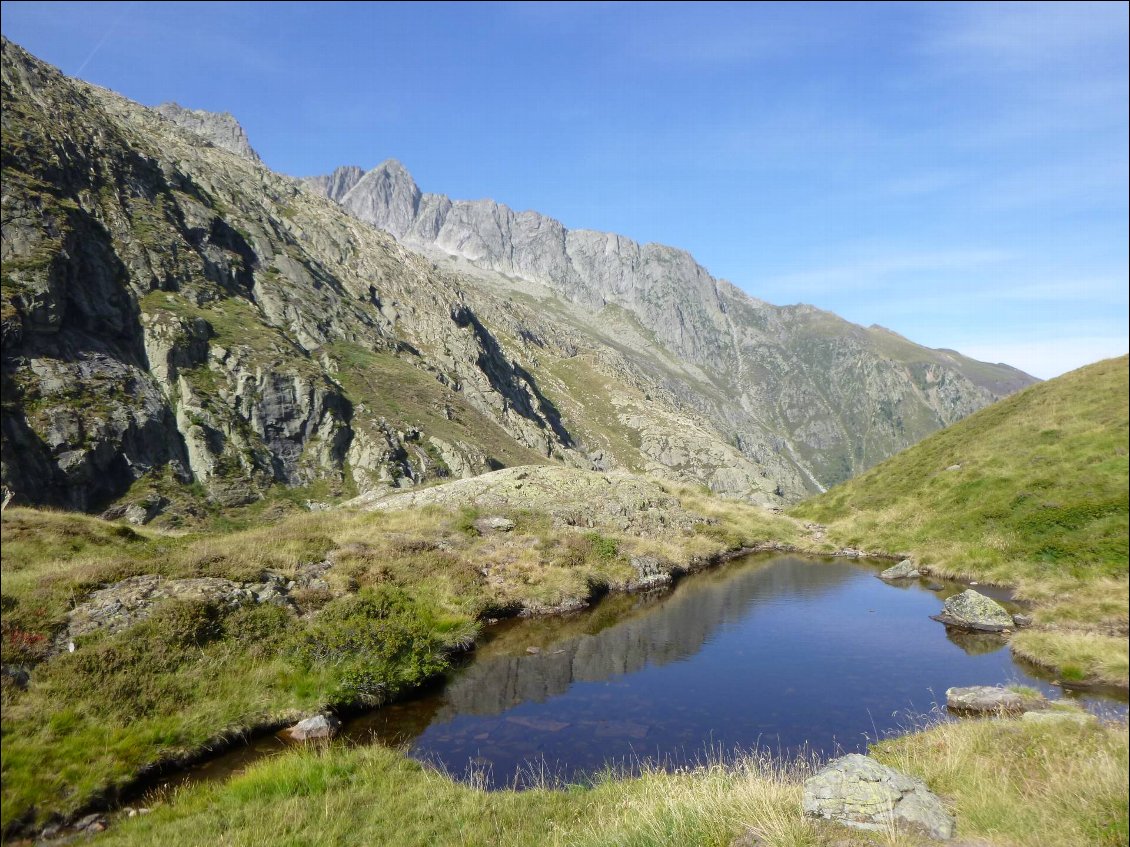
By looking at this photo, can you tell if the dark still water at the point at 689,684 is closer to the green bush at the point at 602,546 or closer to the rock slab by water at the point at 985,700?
the rock slab by water at the point at 985,700

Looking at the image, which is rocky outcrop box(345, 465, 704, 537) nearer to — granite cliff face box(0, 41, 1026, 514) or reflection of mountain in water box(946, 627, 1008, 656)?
reflection of mountain in water box(946, 627, 1008, 656)

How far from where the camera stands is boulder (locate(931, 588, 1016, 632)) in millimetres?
23156

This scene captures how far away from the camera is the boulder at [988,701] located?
1535cm

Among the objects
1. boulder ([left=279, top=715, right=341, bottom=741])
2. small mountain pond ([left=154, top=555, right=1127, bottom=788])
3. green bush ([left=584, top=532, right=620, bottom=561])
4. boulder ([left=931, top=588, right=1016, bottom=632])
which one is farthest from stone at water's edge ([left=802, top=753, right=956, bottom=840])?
green bush ([left=584, top=532, right=620, bottom=561])

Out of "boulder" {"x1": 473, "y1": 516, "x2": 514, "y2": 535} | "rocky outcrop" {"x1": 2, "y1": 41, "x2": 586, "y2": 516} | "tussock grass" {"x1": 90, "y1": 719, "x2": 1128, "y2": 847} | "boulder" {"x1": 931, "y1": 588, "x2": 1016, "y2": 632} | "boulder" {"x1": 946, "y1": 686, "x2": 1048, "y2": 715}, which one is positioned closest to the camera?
"tussock grass" {"x1": 90, "y1": 719, "x2": 1128, "y2": 847}

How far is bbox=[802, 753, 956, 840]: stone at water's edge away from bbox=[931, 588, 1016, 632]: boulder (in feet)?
53.7

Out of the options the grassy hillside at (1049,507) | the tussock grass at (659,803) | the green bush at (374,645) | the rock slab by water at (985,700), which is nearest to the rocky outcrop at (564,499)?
the green bush at (374,645)

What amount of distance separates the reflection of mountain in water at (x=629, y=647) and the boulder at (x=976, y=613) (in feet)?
32.6

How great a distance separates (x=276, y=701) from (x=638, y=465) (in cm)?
16566

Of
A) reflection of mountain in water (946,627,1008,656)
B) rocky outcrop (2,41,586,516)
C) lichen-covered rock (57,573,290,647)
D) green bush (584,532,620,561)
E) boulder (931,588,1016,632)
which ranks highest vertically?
rocky outcrop (2,41,586,516)

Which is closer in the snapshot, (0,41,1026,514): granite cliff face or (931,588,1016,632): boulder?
(931,588,1016,632): boulder

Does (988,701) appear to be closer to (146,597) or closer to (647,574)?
(647,574)

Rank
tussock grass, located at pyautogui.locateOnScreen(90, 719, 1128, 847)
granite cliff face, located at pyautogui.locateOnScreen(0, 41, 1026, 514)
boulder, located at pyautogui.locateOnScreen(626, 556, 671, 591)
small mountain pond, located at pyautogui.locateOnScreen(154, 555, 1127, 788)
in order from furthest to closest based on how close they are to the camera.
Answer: granite cliff face, located at pyautogui.locateOnScreen(0, 41, 1026, 514)
boulder, located at pyautogui.locateOnScreen(626, 556, 671, 591)
small mountain pond, located at pyautogui.locateOnScreen(154, 555, 1127, 788)
tussock grass, located at pyautogui.locateOnScreen(90, 719, 1128, 847)

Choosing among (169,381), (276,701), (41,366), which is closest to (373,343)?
(169,381)
